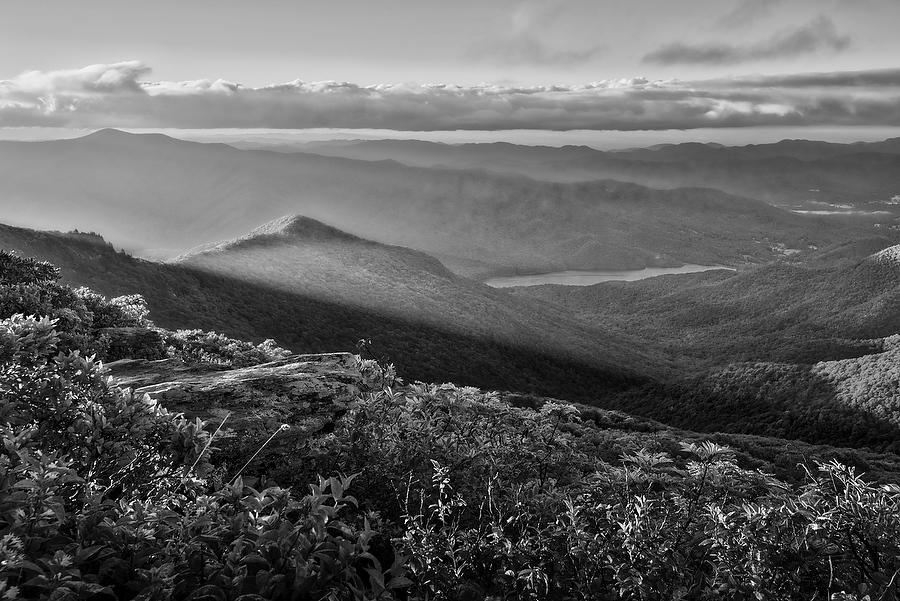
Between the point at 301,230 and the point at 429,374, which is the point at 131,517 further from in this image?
the point at 301,230

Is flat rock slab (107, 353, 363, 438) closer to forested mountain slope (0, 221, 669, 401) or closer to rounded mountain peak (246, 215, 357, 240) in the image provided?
forested mountain slope (0, 221, 669, 401)

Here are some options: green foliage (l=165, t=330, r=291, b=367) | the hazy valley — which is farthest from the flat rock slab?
green foliage (l=165, t=330, r=291, b=367)

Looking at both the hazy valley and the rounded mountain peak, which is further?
the rounded mountain peak

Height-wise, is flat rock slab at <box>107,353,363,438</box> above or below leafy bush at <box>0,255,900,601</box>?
below

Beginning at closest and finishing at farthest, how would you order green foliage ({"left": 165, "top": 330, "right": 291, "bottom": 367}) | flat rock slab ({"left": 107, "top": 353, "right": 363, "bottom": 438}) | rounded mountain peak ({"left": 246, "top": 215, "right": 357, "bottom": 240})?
flat rock slab ({"left": 107, "top": 353, "right": 363, "bottom": 438}) → green foliage ({"left": 165, "top": 330, "right": 291, "bottom": 367}) → rounded mountain peak ({"left": 246, "top": 215, "right": 357, "bottom": 240})

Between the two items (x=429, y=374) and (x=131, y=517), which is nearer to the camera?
(x=131, y=517)

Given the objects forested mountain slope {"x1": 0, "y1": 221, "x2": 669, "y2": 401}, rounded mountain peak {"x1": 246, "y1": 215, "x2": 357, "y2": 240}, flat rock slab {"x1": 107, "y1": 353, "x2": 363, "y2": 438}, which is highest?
flat rock slab {"x1": 107, "y1": 353, "x2": 363, "y2": 438}

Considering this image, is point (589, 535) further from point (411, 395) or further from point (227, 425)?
point (227, 425)

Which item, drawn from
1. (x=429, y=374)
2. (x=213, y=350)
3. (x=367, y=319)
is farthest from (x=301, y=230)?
(x=213, y=350)

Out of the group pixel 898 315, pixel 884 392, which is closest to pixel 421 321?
pixel 884 392
